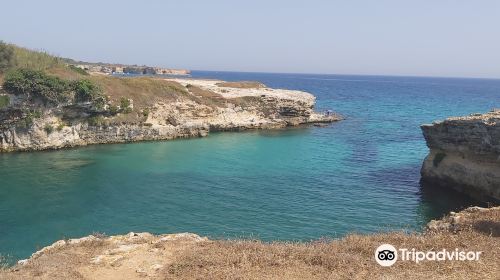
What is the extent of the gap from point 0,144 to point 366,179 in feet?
145

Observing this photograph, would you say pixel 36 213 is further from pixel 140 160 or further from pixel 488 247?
pixel 488 247

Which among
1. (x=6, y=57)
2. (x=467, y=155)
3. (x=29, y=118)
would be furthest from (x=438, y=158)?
(x=6, y=57)

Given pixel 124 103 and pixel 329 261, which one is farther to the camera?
pixel 124 103

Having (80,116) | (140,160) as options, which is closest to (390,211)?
(140,160)

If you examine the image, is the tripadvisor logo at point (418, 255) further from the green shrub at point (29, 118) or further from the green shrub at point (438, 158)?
the green shrub at point (29, 118)

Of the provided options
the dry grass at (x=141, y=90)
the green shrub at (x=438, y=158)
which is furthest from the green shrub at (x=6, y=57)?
the green shrub at (x=438, y=158)

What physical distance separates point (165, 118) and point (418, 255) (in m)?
57.1

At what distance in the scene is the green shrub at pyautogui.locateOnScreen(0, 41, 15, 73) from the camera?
2366 inches

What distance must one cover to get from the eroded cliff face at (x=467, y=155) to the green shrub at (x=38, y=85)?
45.1 m

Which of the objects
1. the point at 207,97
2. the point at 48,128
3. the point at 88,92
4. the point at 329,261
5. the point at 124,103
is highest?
the point at 88,92

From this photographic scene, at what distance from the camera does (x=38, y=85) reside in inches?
2163

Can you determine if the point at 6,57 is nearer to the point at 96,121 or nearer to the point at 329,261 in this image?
the point at 96,121

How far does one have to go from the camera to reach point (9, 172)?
139 ft

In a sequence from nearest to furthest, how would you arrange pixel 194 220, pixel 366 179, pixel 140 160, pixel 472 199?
pixel 194 220, pixel 472 199, pixel 366 179, pixel 140 160
